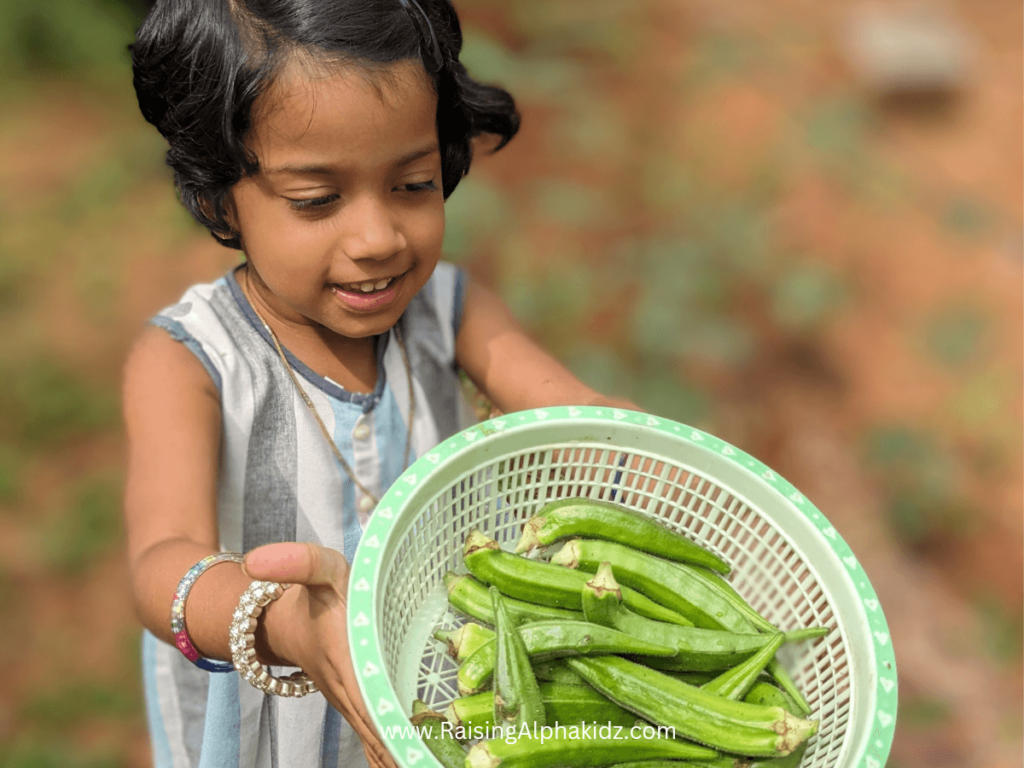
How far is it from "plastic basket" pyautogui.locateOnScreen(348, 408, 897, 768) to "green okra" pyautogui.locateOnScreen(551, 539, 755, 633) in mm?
107

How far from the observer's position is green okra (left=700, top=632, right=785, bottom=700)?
5.18ft

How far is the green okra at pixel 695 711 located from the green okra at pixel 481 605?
0.32 ft

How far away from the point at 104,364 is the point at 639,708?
10.1ft

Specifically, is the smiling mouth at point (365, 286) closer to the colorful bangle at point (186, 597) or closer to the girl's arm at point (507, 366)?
the girl's arm at point (507, 366)

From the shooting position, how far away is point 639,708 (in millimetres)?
1561

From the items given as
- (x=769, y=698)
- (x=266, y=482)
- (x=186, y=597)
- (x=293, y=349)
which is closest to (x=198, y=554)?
(x=186, y=597)

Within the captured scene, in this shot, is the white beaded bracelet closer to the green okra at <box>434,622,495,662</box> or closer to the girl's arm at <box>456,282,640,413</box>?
the green okra at <box>434,622,495,662</box>

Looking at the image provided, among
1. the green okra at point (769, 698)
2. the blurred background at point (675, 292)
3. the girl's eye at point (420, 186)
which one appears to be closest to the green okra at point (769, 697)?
the green okra at point (769, 698)

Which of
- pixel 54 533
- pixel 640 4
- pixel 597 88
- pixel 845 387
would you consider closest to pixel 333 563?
pixel 54 533

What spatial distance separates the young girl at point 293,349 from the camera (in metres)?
1.38

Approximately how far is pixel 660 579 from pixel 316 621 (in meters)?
0.73

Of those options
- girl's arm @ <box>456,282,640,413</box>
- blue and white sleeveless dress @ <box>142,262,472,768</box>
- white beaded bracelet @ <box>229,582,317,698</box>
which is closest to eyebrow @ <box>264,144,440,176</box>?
blue and white sleeveless dress @ <box>142,262,472,768</box>

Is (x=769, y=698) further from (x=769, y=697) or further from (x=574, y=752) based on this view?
(x=574, y=752)

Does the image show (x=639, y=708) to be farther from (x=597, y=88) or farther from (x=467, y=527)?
(x=597, y=88)
